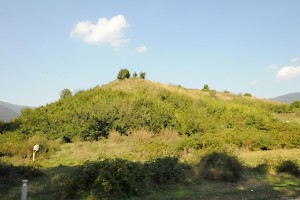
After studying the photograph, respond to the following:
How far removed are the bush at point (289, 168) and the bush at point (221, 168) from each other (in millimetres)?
2258

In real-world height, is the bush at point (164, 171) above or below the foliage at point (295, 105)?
below

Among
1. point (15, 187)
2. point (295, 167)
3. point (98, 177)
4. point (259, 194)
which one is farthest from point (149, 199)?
point (295, 167)

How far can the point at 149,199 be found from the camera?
31.2 ft

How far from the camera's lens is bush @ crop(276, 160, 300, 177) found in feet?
44.3

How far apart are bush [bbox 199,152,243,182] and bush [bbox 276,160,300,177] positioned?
88.9 inches

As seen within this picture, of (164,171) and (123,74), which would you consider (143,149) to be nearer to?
(164,171)

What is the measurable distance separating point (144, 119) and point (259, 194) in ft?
45.9

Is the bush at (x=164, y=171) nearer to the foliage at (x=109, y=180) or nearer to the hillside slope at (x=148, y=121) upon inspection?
the foliage at (x=109, y=180)

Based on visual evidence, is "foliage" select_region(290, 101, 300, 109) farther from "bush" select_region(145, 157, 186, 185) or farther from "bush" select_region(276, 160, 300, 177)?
"bush" select_region(145, 157, 186, 185)

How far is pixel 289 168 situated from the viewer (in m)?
13.7

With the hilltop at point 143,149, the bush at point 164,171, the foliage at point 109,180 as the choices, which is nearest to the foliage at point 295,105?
the hilltop at point 143,149

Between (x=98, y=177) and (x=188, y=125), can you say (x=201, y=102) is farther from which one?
(x=98, y=177)

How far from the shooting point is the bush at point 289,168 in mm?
13516

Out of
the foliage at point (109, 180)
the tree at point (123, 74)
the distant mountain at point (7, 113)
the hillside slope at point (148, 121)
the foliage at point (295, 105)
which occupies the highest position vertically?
the tree at point (123, 74)
